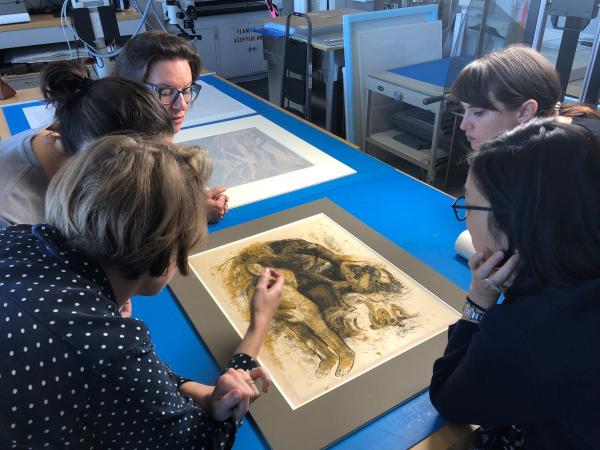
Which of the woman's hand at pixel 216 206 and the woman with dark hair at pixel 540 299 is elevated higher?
the woman with dark hair at pixel 540 299

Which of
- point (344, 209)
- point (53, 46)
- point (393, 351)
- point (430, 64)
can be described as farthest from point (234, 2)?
point (393, 351)

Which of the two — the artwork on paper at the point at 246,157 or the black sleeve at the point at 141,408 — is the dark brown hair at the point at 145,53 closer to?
the artwork on paper at the point at 246,157

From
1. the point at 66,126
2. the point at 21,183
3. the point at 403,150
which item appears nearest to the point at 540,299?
the point at 66,126

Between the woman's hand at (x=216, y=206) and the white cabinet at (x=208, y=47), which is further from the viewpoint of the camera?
the white cabinet at (x=208, y=47)

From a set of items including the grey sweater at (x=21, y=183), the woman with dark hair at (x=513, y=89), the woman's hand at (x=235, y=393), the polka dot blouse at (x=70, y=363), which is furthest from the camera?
the woman with dark hair at (x=513, y=89)

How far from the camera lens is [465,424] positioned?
2.37 ft

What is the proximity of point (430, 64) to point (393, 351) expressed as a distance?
212 cm

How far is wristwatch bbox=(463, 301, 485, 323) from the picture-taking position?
74cm

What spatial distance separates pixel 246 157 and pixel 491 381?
3.88 ft

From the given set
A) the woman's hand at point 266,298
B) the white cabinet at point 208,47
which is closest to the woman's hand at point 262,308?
the woman's hand at point 266,298

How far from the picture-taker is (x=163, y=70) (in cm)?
128

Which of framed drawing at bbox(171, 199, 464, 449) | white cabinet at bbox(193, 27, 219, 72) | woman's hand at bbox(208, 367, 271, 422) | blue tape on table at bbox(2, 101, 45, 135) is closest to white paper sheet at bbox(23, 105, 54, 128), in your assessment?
blue tape on table at bbox(2, 101, 45, 135)

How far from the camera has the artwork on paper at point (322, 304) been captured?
803 mm

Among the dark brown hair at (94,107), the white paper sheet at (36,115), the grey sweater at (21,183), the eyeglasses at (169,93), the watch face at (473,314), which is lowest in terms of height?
the white paper sheet at (36,115)
